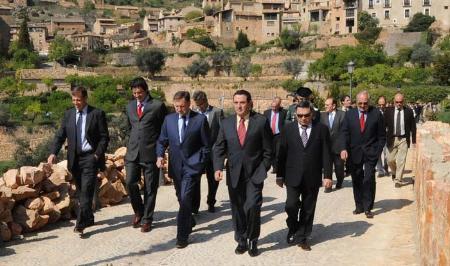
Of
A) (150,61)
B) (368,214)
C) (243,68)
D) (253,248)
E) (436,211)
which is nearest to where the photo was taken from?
(436,211)

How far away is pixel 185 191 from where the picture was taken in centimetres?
698

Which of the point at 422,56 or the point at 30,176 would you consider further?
the point at 422,56

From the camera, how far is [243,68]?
2613 inches

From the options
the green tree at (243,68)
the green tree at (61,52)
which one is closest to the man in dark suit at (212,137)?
the green tree at (243,68)

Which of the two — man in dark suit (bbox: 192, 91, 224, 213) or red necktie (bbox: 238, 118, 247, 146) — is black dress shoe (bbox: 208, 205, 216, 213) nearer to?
man in dark suit (bbox: 192, 91, 224, 213)

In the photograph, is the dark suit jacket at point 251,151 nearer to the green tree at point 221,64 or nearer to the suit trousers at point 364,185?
the suit trousers at point 364,185

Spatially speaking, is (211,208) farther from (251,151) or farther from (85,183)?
(251,151)

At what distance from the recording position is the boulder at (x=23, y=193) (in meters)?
7.52

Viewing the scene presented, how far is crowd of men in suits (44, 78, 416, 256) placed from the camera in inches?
261

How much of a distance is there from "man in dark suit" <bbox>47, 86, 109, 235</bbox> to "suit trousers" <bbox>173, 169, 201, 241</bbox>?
3.85 feet

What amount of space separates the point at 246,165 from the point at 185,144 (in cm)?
93

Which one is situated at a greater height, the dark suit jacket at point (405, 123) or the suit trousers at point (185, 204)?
the dark suit jacket at point (405, 123)

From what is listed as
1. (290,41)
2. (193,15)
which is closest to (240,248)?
(290,41)

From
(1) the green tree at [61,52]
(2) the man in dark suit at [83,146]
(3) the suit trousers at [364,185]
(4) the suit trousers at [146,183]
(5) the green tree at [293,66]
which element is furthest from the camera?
(1) the green tree at [61,52]
